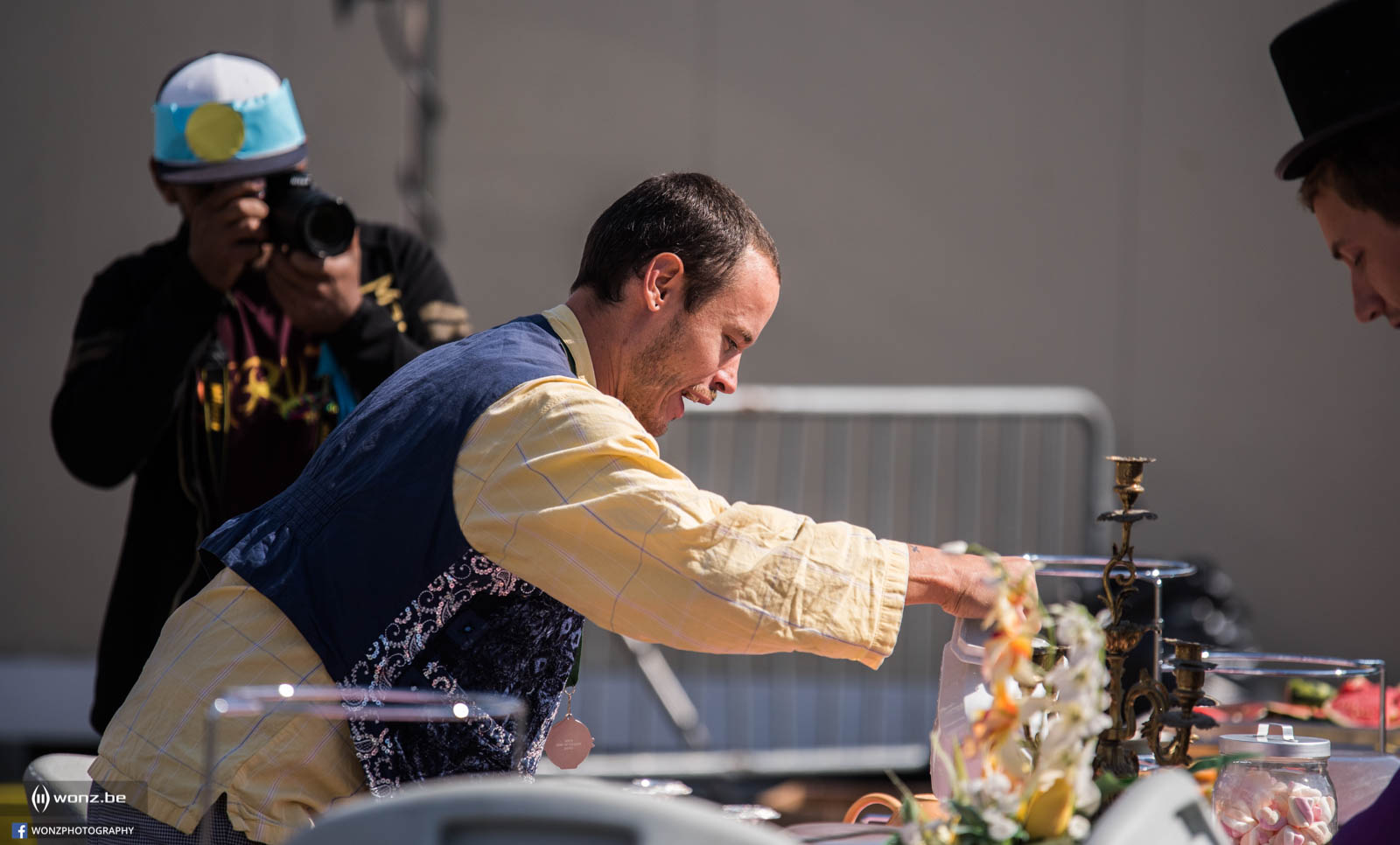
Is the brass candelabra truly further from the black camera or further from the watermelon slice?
the black camera

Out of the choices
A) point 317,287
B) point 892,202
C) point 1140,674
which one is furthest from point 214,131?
point 892,202

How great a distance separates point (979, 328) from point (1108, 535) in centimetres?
84

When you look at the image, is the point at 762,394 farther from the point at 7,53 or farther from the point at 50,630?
the point at 7,53

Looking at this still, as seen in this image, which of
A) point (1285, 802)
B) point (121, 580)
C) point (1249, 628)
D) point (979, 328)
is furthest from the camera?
point (979, 328)

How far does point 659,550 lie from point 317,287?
1.21 m

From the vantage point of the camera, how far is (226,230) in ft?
7.30

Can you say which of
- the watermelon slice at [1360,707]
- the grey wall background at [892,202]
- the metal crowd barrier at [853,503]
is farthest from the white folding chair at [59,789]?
the grey wall background at [892,202]

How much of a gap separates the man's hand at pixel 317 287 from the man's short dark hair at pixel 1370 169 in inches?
59.6

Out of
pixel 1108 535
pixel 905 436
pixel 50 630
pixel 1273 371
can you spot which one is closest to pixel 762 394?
pixel 905 436

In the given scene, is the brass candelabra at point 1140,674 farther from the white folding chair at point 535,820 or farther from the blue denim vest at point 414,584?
the white folding chair at point 535,820

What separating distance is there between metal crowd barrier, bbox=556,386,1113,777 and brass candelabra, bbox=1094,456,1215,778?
3336mm

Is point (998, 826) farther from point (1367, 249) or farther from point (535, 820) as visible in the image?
point (1367, 249)

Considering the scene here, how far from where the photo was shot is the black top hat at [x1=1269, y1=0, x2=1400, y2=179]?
1.15m

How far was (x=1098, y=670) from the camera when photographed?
3.02 ft
